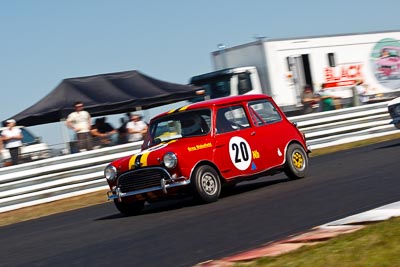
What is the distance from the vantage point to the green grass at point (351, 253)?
5707 millimetres

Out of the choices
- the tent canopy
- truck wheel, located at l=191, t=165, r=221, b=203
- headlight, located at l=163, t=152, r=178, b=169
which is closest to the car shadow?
truck wheel, located at l=191, t=165, r=221, b=203

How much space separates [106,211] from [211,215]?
10.5 feet

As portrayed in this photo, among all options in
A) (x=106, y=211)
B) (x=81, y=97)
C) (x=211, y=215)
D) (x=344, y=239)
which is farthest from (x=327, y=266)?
(x=81, y=97)

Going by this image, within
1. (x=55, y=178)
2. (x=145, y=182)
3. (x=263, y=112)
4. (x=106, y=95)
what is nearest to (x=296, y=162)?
(x=263, y=112)

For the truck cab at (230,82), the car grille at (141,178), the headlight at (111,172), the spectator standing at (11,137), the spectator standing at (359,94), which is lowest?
the car grille at (141,178)

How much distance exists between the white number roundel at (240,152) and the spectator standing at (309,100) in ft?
31.3

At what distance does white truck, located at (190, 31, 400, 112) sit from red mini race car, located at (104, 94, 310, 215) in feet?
34.3

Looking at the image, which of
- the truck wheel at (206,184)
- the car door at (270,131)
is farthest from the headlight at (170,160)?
the car door at (270,131)

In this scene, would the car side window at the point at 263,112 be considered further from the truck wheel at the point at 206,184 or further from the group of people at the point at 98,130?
the group of people at the point at 98,130

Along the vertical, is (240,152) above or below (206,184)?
above

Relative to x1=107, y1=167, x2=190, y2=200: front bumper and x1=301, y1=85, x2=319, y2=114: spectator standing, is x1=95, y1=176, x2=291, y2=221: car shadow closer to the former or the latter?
x1=107, y1=167, x2=190, y2=200: front bumper

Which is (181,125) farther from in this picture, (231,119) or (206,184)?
(206,184)

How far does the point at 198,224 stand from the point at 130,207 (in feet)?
8.08

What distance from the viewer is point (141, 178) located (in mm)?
10797
